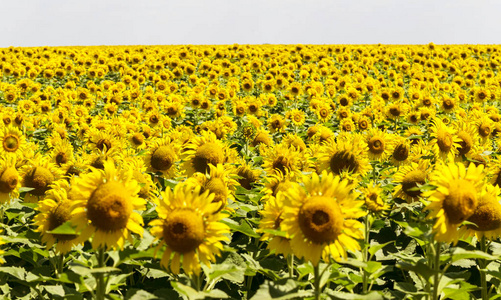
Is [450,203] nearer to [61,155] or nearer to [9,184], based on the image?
[9,184]

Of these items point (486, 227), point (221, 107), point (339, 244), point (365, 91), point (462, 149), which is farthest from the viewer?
point (365, 91)

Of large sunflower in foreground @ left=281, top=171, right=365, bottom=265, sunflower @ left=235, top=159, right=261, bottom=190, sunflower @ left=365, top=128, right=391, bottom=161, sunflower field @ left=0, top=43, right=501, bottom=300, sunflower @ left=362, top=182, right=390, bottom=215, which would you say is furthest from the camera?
sunflower @ left=365, top=128, right=391, bottom=161

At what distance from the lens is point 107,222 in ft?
10.4

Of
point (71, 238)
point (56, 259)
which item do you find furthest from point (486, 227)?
point (56, 259)

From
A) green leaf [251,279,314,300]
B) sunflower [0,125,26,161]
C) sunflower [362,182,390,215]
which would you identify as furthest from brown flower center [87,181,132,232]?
sunflower [0,125,26,161]

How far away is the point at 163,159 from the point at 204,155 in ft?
1.99

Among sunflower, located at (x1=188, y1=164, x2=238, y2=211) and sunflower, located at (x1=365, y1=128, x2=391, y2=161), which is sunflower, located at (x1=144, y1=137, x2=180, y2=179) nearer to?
sunflower, located at (x1=188, y1=164, x2=238, y2=211)

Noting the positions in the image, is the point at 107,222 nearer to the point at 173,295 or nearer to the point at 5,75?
the point at 173,295

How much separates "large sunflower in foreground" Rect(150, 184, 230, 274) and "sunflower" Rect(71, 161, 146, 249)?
172 mm

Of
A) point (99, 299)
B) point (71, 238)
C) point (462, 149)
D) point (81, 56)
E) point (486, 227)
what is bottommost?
point (99, 299)

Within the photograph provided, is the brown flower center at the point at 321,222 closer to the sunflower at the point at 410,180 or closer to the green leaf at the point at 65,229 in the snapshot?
the green leaf at the point at 65,229

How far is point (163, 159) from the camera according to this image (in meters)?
5.97

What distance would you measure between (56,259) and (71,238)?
793mm

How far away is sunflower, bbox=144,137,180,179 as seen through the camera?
19.7 ft
